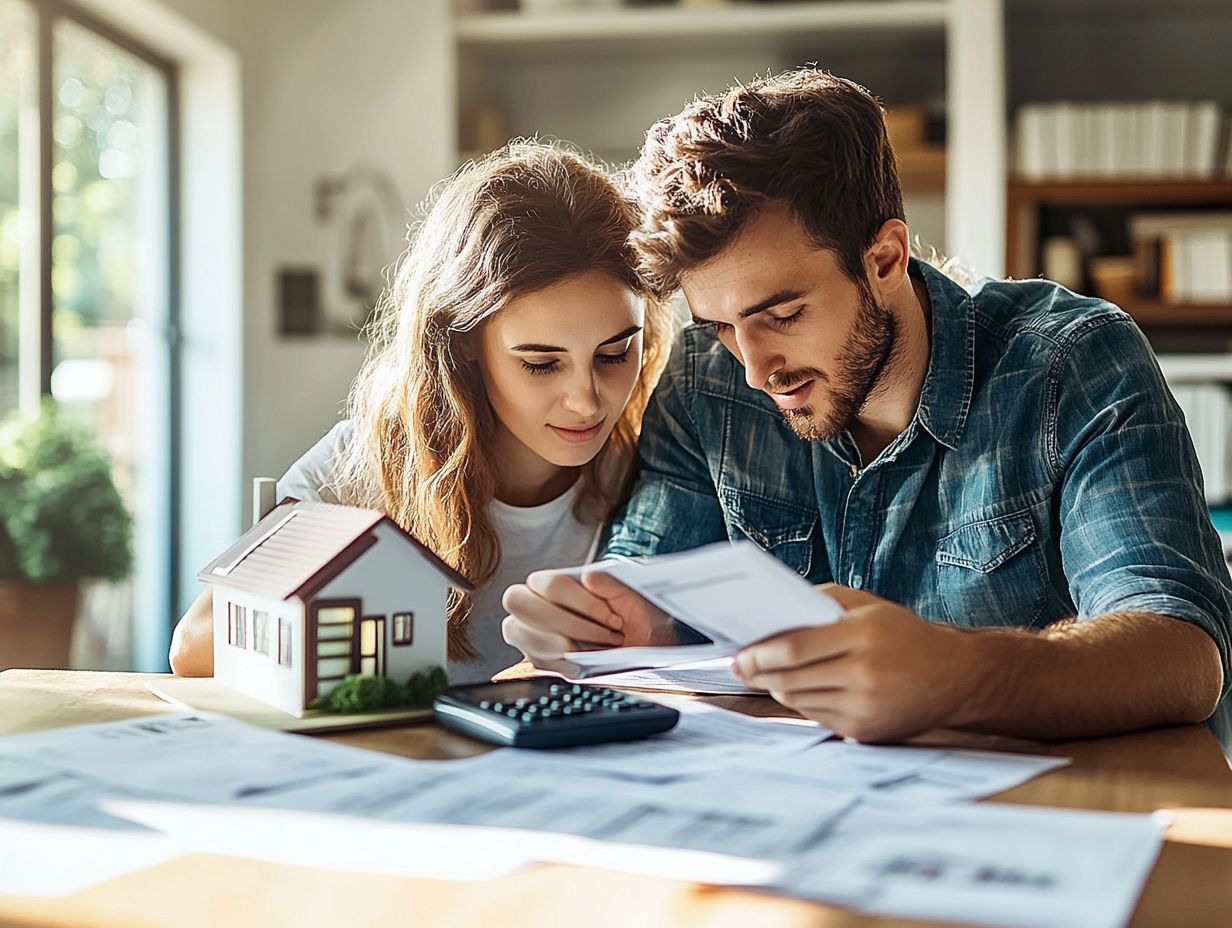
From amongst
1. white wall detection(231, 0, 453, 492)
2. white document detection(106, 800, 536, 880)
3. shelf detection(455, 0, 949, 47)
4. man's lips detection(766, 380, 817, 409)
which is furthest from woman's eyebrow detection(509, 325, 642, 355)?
white wall detection(231, 0, 453, 492)

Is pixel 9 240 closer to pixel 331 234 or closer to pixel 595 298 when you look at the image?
pixel 331 234

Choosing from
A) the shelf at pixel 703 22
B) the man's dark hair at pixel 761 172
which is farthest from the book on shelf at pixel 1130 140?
the man's dark hair at pixel 761 172

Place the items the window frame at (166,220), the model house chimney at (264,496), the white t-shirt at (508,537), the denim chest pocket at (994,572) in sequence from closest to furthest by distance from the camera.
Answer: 1. the model house chimney at (264,496)
2. the denim chest pocket at (994,572)
3. the white t-shirt at (508,537)
4. the window frame at (166,220)

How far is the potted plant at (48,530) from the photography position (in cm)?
312

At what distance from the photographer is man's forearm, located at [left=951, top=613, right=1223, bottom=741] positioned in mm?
1006

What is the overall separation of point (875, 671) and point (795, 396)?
600mm

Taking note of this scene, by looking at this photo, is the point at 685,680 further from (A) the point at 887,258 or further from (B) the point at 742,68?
(B) the point at 742,68

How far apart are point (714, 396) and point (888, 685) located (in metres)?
0.78

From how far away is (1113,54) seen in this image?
4086 mm

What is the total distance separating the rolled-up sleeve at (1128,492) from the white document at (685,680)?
0.35m

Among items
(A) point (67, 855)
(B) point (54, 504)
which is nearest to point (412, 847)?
(A) point (67, 855)

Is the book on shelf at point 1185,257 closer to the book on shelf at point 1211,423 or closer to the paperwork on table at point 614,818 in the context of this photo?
the book on shelf at point 1211,423

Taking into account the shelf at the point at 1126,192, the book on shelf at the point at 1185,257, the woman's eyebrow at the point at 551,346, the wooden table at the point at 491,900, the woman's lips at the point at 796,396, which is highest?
the shelf at the point at 1126,192

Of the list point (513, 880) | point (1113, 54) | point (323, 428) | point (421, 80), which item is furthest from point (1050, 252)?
point (513, 880)
